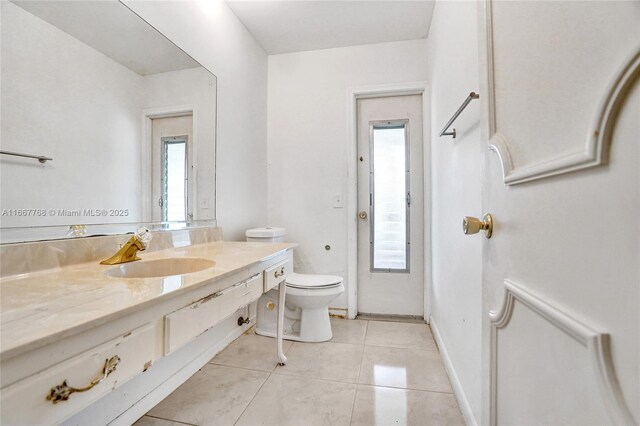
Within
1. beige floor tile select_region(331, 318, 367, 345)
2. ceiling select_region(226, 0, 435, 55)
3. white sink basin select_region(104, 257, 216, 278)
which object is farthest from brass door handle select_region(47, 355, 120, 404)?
ceiling select_region(226, 0, 435, 55)

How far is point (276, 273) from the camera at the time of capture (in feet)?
4.86

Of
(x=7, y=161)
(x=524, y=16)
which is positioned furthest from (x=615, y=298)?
(x=7, y=161)

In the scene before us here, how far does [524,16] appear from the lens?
51 centimetres

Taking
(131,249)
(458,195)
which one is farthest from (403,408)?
(131,249)

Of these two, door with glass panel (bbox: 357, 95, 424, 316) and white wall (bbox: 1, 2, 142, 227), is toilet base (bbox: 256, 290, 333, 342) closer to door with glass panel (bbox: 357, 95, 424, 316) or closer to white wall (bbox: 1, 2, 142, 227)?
door with glass panel (bbox: 357, 95, 424, 316)

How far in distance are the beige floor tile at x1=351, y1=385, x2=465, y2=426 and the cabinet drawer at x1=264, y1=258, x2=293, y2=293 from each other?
Answer: 0.71 metres

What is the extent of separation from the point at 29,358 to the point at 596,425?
81 cm

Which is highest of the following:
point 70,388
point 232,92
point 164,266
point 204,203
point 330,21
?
point 330,21

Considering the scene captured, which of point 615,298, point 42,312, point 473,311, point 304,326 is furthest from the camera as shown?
point 304,326

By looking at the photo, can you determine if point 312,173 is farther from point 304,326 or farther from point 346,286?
point 304,326

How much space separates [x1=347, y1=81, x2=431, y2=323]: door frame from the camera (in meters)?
2.41

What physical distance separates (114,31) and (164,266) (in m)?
1.05

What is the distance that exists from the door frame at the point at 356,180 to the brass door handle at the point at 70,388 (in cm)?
203

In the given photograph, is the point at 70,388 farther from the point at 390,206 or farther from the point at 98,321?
the point at 390,206
